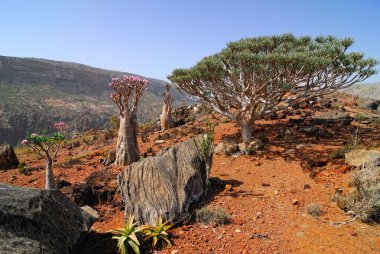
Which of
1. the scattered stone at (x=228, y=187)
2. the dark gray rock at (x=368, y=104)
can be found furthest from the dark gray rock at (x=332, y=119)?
the scattered stone at (x=228, y=187)

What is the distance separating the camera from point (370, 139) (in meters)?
10.1

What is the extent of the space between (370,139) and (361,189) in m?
5.43

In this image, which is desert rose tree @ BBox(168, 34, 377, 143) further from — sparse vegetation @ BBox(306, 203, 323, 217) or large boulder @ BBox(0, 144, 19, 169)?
large boulder @ BBox(0, 144, 19, 169)

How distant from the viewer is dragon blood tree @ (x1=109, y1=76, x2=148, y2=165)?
9.92 meters

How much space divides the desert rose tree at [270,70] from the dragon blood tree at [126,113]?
1796 millimetres

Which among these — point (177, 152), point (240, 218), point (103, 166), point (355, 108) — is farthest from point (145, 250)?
point (355, 108)

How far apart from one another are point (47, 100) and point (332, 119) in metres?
61.7

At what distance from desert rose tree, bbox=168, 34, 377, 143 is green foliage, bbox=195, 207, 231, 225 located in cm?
517

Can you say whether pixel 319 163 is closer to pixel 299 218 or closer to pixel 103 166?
pixel 299 218

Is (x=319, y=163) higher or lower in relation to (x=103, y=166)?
higher

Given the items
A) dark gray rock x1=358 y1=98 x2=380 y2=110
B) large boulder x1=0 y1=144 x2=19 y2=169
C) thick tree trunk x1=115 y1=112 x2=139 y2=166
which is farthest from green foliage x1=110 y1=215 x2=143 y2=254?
dark gray rock x1=358 y1=98 x2=380 y2=110

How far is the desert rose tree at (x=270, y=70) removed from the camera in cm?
934

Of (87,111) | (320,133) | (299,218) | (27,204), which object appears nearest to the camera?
(27,204)

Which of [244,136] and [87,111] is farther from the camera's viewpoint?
[87,111]
